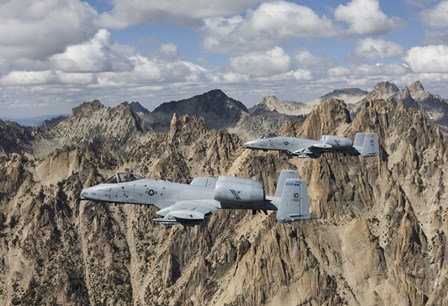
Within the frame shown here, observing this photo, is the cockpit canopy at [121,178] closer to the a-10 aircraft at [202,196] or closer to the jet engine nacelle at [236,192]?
the a-10 aircraft at [202,196]

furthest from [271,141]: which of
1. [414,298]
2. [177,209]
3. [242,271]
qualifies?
[414,298]

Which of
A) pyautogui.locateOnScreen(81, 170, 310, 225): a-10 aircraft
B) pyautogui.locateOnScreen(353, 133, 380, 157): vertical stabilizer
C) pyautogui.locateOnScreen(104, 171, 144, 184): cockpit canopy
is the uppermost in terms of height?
pyautogui.locateOnScreen(104, 171, 144, 184): cockpit canopy

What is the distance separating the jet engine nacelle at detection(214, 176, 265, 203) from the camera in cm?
5762

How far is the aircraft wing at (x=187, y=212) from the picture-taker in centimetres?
5666

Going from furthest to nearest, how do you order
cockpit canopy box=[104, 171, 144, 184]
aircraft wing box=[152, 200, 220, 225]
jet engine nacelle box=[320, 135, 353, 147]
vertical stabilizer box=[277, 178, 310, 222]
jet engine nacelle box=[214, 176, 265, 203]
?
jet engine nacelle box=[320, 135, 353, 147]
cockpit canopy box=[104, 171, 144, 184]
vertical stabilizer box=[277, 178, 310, 222]
jet engine nacelle box=[214, 176, 265, 203]
aircraft wing box=[152, 200, 220, 225]

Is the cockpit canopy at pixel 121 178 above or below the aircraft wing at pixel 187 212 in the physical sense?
above

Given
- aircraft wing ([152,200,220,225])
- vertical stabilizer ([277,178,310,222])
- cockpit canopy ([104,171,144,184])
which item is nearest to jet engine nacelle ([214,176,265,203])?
aircraft wing ([152,200,220,225])

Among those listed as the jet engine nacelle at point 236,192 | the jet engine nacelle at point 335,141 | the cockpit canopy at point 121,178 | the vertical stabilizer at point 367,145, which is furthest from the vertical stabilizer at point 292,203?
the vertical stabilizer at point 367,145

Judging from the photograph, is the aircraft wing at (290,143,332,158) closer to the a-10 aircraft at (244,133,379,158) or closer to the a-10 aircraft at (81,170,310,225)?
the a-10 aircraft at (244,133,379,158)

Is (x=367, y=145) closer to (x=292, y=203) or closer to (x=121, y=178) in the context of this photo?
(x=292, y=203)

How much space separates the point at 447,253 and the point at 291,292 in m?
64.2

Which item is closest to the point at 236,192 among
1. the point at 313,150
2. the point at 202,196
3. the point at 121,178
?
the point at 202,196

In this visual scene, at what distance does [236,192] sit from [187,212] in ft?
20.7

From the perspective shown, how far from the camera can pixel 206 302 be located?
179m
